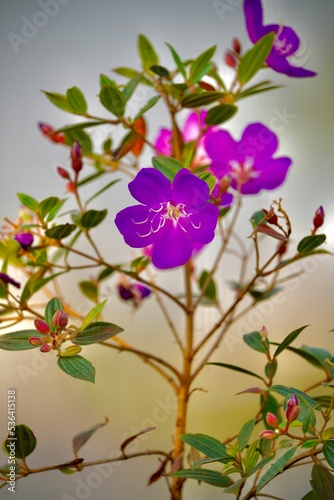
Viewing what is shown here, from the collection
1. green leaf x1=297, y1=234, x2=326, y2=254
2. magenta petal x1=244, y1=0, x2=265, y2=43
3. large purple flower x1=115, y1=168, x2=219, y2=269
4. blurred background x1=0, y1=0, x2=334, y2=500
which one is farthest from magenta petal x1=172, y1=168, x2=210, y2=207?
blurred background x1=0, y1=0, x2=334, y2=500

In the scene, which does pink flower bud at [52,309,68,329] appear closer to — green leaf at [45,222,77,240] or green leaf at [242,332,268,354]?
green leaf at [45,222,77,240]

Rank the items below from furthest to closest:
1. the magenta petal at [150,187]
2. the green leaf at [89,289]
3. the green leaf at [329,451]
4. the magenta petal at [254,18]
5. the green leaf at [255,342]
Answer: the green leaf at [89,289] < the magenta petal at [254,18] < the green leaf at [255,342] < the magenta petal at [150,187] < the green leaf at [329,451]

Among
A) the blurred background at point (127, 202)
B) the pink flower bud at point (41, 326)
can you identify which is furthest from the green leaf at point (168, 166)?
the blurred background at point (127, 202)

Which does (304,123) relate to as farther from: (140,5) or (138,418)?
(138,418)

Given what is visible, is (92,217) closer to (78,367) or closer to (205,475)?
(78,367)

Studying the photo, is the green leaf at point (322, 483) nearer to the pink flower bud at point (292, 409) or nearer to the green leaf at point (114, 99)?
the pink flower bud at point (292, 409)

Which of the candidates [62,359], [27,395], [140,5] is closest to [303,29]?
Result: [140,5]

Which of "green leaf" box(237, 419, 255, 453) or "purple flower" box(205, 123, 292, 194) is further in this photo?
"purple flower" box(205, 123, 292, 194)

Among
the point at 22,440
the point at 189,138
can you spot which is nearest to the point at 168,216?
the point at 22,440
